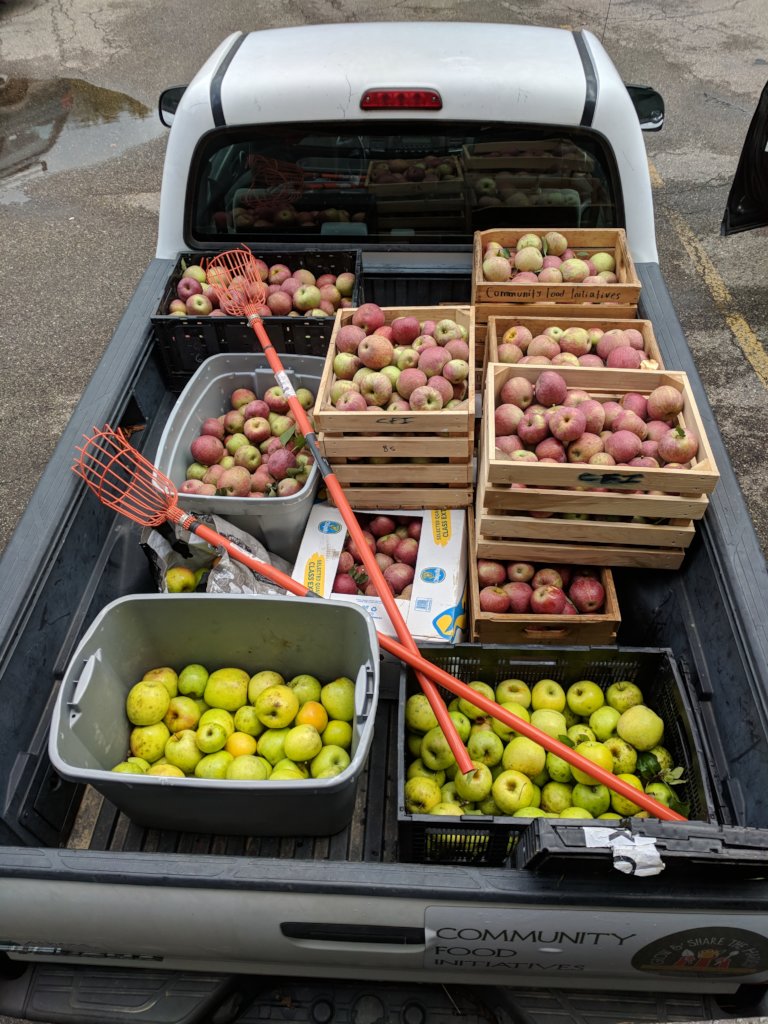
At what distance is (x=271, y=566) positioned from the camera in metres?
2.76

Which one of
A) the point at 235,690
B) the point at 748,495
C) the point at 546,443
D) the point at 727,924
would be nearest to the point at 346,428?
the point at 546,443

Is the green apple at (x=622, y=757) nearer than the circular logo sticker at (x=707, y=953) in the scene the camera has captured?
No

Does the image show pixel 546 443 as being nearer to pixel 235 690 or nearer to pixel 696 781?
pixel 696 781

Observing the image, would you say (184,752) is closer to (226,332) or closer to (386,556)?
(386,556)

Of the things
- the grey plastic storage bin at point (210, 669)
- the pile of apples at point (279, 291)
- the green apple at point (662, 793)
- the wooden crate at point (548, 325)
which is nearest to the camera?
the grey plastic storage bin at point (210, 669)

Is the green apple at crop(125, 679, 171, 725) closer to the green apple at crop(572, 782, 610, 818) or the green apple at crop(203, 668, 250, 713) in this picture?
the green apple at crop(203, 668, 250, 713)

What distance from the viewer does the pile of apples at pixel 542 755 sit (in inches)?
89.7

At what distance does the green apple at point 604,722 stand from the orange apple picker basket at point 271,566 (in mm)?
189

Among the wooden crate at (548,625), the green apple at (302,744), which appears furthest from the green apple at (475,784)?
the wooden crate at (548,625)

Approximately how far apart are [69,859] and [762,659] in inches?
75.6

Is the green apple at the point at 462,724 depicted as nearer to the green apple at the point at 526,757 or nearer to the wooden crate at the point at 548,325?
the green apple at the point at 526,757

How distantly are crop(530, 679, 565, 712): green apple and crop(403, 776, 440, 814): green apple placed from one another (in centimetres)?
49

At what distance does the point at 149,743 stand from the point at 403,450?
1.45 metres

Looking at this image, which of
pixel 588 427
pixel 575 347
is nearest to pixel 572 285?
pixel 575 347
